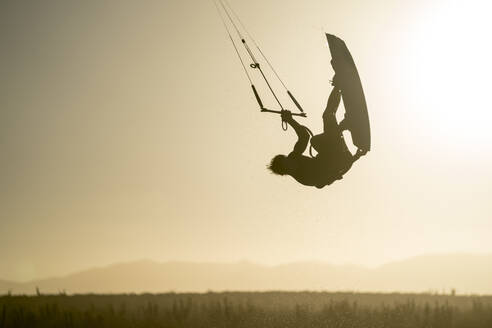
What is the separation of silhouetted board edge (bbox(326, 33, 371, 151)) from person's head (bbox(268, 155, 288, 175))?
1278 mm

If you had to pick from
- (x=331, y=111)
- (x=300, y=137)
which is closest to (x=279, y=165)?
(x=300, y=137)

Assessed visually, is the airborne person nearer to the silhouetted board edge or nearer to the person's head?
the person's head

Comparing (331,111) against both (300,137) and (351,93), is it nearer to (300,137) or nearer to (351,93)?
(351,93)

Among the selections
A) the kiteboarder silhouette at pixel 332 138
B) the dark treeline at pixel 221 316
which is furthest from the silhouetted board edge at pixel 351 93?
the dark treeline at pixel 221 316

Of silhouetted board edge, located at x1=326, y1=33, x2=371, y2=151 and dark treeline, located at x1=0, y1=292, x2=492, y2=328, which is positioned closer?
silhouetted board edge, located at x1=326, y1=33, x2=371, y2=151

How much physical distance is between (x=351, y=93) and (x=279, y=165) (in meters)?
1.73

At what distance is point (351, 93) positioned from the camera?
11.2m

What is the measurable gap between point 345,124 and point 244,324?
10.4 metres

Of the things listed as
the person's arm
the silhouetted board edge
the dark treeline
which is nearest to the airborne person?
the person's arm

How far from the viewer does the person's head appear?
1098cm

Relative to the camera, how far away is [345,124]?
11211 millimetres

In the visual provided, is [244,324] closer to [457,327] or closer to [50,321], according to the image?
[50,321]

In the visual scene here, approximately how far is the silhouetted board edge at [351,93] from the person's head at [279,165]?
50.3 inches

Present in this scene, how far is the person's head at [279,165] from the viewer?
1098cm
